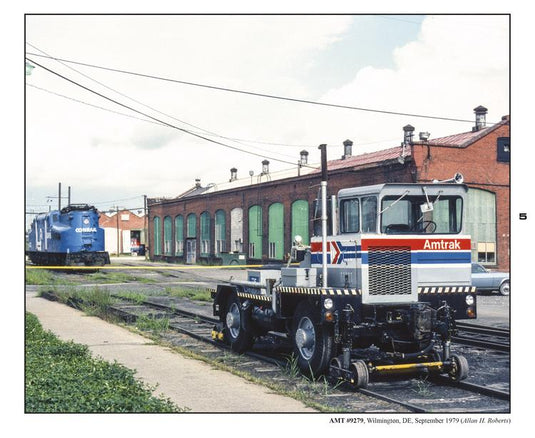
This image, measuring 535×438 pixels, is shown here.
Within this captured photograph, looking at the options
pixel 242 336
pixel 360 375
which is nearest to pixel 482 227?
pixel 242 336

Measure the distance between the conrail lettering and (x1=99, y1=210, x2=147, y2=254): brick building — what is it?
74909 millimetres

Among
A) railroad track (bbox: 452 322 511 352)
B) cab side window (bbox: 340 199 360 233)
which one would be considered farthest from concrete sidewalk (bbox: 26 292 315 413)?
railroad track (bbox: 452 322 511 352)

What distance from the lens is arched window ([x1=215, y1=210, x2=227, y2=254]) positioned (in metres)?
50.4

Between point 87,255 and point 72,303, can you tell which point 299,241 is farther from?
point 87,255

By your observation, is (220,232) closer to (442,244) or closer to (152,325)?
(152,325)

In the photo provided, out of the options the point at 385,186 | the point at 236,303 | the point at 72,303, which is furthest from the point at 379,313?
the point at 72,303

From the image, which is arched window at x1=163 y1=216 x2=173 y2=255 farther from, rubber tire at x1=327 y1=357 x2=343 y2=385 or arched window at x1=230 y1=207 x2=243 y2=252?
rubber tire at x1=327 y1=357 x2=343 y2=385

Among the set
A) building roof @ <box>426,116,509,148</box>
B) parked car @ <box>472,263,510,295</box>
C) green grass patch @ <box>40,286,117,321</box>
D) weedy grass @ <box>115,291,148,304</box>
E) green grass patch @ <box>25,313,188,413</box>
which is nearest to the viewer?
green grass patch @ <box>25,313,188,413</box>

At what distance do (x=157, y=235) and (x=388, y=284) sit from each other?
52868mm

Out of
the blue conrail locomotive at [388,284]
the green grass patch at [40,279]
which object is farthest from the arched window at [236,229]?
the blue conrail locomotive at [388,284]

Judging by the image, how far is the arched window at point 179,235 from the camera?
186 feet

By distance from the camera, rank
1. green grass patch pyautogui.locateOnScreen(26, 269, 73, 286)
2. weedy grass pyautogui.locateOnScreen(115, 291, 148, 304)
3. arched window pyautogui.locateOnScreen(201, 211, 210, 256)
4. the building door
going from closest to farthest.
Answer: weedy grass pyautogui.locateOnScreen(115, 291, 148, 304)
green grass patch pyautogui.locateOnScreen(26, 269, 73, 286)
arched window pyautogui.locateOnScreen(201, 211, 210, 256)
the building door

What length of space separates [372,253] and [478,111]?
2331cm
